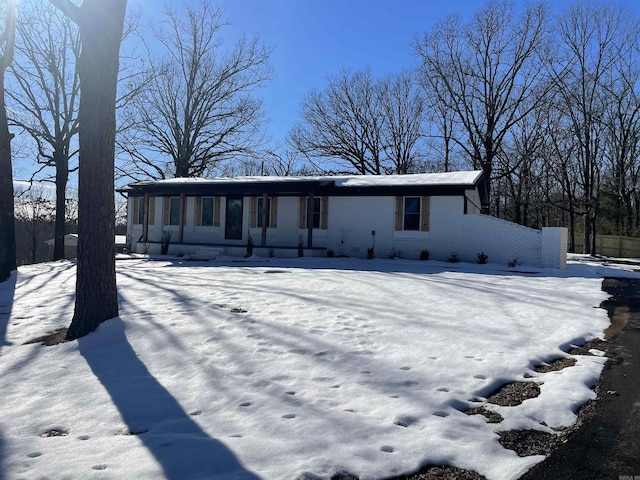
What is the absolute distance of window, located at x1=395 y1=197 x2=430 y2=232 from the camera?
1775 centimetres

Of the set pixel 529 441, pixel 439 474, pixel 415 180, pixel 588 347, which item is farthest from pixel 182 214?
pixel 439 474

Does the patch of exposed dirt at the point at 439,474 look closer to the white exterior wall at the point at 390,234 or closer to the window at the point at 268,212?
the white exterior wall at the point at 390,234

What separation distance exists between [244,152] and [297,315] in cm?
2954

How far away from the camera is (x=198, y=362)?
478 cm

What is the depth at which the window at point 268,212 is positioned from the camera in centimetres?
2005

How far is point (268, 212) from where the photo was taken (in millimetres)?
20016

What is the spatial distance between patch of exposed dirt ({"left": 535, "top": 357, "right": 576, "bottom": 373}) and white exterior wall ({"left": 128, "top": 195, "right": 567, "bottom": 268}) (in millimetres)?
11742

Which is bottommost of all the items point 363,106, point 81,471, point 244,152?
point 81,471

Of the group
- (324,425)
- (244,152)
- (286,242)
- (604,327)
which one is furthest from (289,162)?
(324,425)

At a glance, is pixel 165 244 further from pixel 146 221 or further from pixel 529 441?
pixel 529 441

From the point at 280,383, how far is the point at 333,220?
49.7 ft

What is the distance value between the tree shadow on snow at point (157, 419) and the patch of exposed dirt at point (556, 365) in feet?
11.5

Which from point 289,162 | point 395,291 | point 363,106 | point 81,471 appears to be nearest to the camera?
point 81,471

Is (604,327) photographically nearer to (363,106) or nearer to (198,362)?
(198,362)
